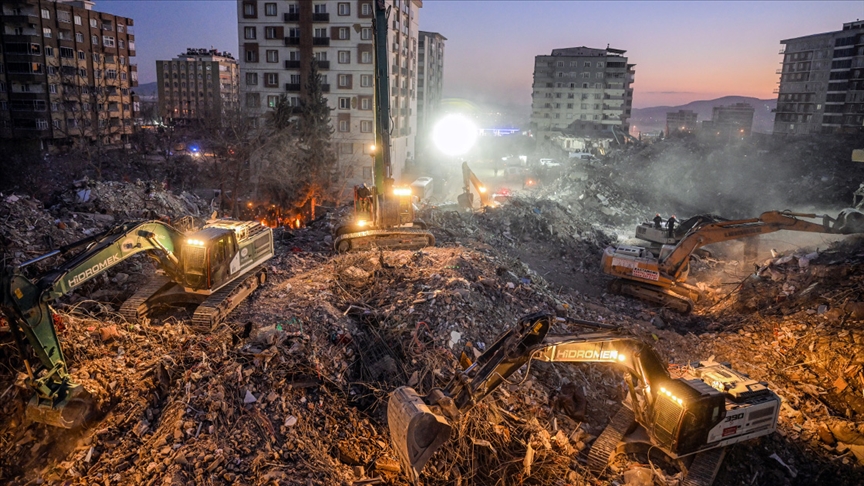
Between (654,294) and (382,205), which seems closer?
(654,294)

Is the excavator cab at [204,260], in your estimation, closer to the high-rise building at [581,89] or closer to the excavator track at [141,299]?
the excavator track at [141,299]

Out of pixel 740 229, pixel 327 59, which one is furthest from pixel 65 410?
pixel 327 59

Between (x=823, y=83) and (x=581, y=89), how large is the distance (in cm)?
2760

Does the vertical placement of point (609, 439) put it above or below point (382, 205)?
below

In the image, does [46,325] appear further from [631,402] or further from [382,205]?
[382,205]

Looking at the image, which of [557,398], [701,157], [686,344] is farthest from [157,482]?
[701,157]

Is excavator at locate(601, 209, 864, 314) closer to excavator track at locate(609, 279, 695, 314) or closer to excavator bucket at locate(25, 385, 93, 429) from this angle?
excavator track at locate(609, 279, 695, 314)

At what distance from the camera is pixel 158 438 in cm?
721

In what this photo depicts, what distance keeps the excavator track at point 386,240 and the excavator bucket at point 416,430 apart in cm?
1062

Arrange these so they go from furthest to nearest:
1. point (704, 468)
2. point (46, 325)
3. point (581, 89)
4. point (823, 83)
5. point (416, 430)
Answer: point (581, 89) < point (823, 83) < point (704, 468) < point (46, 325) < point (416, 430)

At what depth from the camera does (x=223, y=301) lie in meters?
10.5

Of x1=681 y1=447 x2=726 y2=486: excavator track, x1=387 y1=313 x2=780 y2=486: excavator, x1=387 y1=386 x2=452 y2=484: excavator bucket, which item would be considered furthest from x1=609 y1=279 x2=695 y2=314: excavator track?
x1=387 y1=386 x2=452 y2=484: excavator bucket

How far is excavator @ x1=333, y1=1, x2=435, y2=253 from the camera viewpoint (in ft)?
51.9

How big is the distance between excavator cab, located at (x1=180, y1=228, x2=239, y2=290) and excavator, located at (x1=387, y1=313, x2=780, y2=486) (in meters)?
5.64
